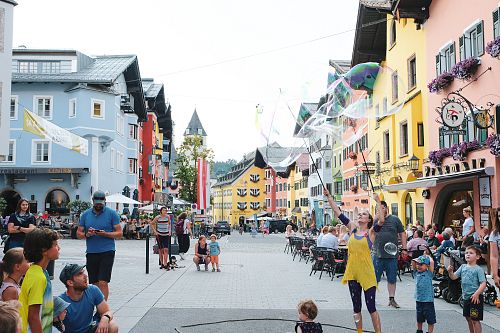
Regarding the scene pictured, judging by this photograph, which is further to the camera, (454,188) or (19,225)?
(454,188)

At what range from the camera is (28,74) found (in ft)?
137

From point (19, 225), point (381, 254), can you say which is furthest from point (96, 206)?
point (381, 254)

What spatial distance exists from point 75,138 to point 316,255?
1207cm

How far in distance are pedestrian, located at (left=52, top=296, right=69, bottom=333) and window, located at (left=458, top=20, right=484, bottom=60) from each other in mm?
17052

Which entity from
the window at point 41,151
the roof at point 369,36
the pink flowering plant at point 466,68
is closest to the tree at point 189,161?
the window at point 41,151

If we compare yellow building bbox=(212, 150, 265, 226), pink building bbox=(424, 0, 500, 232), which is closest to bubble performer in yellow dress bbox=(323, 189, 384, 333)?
pink building bbox=(424, 0, 500, 232)

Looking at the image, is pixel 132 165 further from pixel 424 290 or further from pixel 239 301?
pixel 424 290

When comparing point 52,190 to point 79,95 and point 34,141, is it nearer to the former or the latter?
point 34,141

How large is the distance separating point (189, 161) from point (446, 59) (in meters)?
44.6

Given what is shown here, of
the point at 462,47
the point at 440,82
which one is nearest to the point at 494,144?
the point at 462,47

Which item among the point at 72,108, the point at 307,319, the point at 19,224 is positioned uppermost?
the point at 72,108

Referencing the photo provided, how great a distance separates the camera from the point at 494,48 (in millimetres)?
16562

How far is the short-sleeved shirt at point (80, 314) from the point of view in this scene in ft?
17.5

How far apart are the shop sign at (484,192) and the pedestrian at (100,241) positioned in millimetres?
13350
